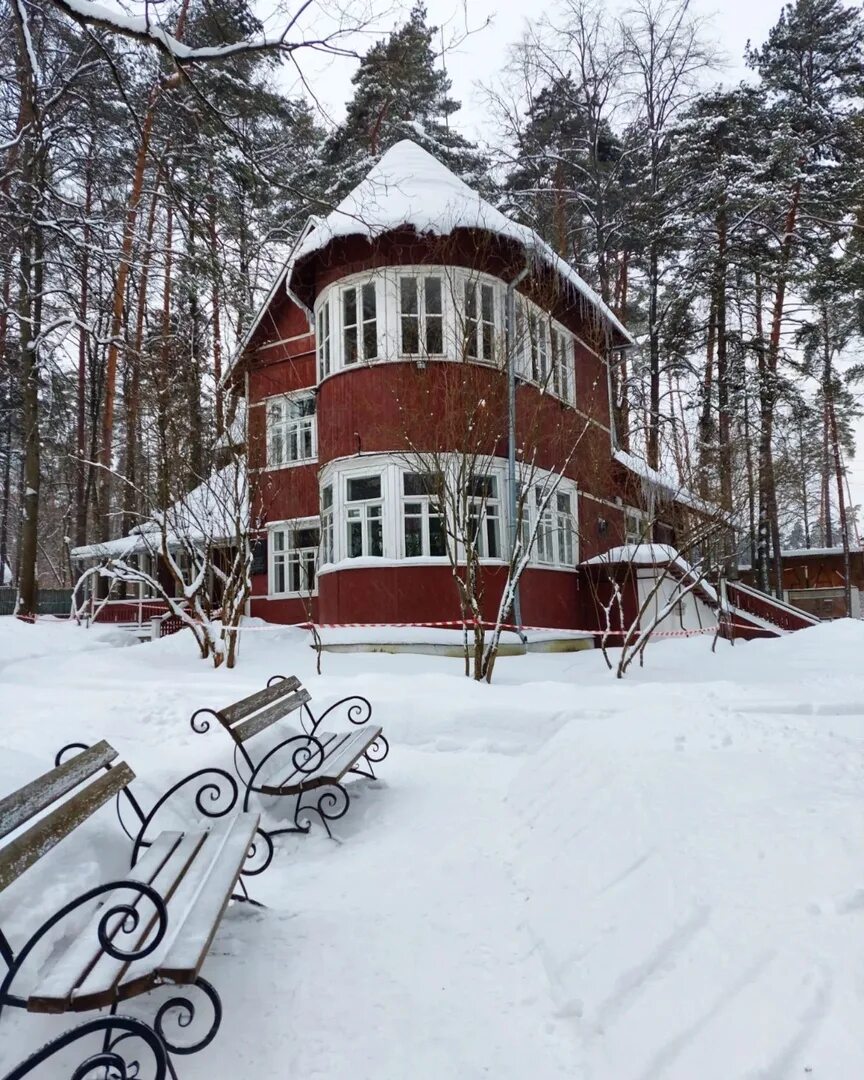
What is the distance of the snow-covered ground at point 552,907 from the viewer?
8.21ft

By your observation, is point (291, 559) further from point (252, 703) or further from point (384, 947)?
point (384, 947)

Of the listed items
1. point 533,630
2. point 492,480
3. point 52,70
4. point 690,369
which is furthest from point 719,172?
point 52,70

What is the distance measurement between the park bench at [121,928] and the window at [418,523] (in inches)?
384

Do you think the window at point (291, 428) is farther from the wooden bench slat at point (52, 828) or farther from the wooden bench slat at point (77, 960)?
the wooden bench slat at point (77, 960)

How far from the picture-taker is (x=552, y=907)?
3576 mm

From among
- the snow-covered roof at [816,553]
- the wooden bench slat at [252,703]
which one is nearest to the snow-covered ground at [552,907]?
the wooden bench slat at [252,703]

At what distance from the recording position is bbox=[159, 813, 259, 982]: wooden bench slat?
7.69 ft

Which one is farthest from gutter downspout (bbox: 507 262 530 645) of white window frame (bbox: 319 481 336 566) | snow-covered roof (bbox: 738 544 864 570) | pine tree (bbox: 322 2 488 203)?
snow-covered roof (bbox: 738 544 864 570)

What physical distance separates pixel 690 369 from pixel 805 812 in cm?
2391

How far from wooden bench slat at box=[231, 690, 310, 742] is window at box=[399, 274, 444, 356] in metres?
8.39

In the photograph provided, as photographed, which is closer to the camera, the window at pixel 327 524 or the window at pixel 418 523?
the window at pixel 418 523

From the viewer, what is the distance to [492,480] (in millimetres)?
13797

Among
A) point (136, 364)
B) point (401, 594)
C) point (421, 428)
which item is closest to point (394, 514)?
point (401, 594)

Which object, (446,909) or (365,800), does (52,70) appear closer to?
(365,800)
